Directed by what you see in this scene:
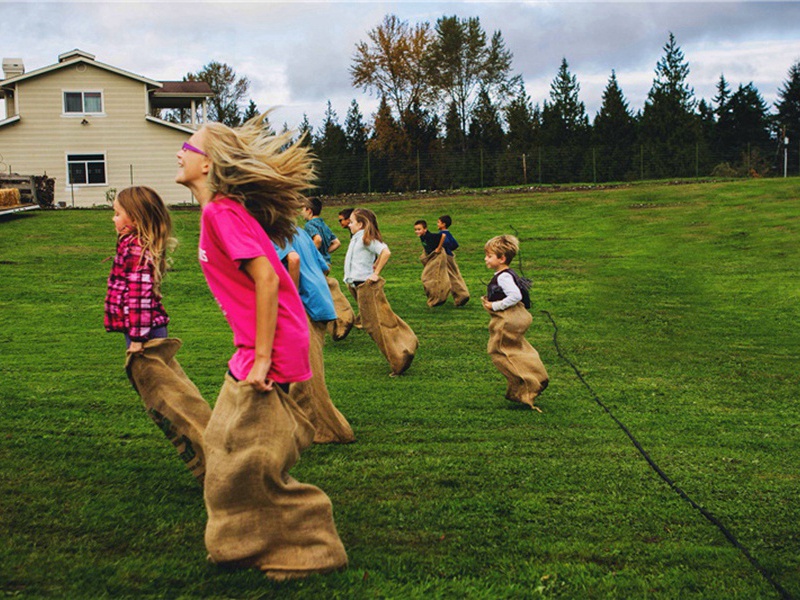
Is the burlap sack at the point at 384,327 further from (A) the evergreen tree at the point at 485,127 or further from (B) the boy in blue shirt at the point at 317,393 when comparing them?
(A) the evergreen tree at the point at 485,127

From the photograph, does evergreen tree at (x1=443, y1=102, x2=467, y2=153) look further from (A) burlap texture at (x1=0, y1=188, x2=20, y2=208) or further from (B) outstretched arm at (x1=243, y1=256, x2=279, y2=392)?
(B) outstretched arm at (x1=243, y1=256, x2=279, y2=392)

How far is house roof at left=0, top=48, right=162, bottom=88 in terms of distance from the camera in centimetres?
4147

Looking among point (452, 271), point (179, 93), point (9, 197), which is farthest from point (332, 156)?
point (452, 271)

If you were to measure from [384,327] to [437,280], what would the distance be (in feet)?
24.0

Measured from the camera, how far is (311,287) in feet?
25.5

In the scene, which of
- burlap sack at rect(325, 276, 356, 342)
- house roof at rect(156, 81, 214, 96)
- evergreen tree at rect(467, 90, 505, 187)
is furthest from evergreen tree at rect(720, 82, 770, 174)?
burlap sack at rect(325, 276, 356, 342)

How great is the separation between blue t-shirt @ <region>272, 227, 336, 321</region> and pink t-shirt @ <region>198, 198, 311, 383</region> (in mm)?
3351

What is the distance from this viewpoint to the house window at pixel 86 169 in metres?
42.7

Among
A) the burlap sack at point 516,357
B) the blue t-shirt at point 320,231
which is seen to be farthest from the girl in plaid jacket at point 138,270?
the blue t-shirt at point 320,231

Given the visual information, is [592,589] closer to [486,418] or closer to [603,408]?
[486,418]

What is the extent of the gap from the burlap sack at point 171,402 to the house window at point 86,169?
40031 mm

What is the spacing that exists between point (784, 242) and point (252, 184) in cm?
2557

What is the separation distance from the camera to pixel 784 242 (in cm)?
2672

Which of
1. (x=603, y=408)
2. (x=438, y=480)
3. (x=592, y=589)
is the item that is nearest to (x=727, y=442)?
(x=603, y=408)
